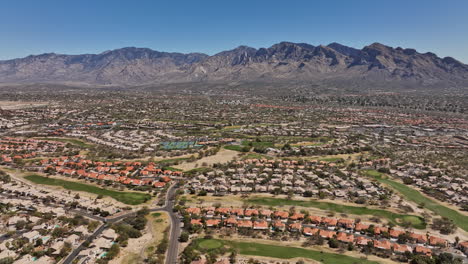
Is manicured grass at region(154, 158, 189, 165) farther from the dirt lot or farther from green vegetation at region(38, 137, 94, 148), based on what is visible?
green vegetation at region(38, 137, 94, 148)

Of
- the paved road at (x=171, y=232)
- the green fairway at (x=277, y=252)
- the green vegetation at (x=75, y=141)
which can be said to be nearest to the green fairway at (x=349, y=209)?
the green fairway at (x=277, y=252)

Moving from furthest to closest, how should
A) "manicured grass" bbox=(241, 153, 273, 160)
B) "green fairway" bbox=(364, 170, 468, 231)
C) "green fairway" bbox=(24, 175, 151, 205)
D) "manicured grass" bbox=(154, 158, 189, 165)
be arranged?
"manicured grass" bbox=(241, 153, 273, 160) < "manicured grass" bbox=(154, 158, 189, 165) < "green fairway" bbox=(24, 175, 151, 205) < "green fairway" bbox=(364, 170, 468, 231)

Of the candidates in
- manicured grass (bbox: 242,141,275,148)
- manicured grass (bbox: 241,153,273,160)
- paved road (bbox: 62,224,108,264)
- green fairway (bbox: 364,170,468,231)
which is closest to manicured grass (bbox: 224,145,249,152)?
manicured grass (bbox: 241,153,273,160)

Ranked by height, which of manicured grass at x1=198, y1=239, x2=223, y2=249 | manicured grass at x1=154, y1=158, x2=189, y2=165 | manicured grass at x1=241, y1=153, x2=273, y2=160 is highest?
manicured grass at x1=241, y1=153, x2=273, y2=160

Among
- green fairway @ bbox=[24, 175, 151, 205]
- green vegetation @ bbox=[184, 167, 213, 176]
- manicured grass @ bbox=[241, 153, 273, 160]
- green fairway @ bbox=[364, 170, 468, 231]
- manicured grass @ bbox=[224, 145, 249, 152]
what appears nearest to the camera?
green fairway @ bbox=[364, 170, 468, 231]

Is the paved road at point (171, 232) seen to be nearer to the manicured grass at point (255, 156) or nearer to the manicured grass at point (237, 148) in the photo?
the manicured grass at point (255, 156)

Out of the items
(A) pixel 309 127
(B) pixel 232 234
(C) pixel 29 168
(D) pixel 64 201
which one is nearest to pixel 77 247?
(D) pixel 64 201

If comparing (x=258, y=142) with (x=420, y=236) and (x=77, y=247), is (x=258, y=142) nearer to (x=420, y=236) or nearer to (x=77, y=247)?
(x=420, y=236)

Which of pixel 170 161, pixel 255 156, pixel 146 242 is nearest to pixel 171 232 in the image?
pixel 146 242
